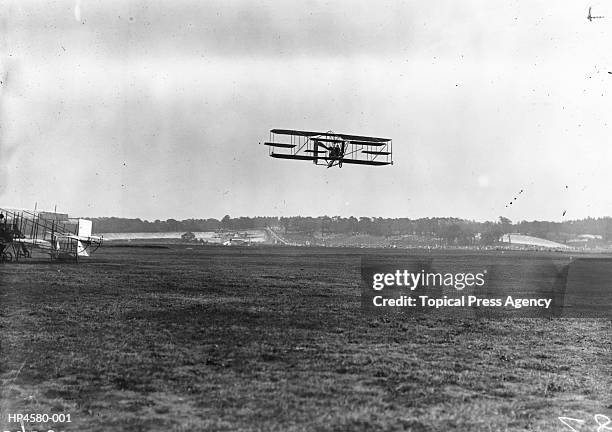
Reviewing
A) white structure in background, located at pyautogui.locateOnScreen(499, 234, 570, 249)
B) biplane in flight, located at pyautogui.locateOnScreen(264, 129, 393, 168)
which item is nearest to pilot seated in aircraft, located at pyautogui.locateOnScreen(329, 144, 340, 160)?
biplane in flight, located at pyautogui.locateOnScreen(264, 129, 393, 168)

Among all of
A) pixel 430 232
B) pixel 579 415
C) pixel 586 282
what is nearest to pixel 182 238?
pixel 430 232

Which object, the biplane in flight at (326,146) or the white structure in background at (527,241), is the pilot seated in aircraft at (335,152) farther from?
the white structure in background at (527,241)

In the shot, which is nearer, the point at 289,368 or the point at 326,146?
the point at 289,368

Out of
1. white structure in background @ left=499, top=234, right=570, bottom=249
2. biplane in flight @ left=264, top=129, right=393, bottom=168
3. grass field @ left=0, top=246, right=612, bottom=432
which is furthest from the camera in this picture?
white structure in background @ left=499, top=234, right=570, bottom=249

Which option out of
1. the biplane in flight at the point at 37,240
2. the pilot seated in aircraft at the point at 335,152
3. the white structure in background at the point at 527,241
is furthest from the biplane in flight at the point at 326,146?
the white structure in background at the point at 527,241

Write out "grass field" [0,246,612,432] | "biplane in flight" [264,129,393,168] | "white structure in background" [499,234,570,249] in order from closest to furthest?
"grass field" [0,246,612,432] → "biplane in flight" [264,129,393,168] → "white structure in background" [499,234,570,249]

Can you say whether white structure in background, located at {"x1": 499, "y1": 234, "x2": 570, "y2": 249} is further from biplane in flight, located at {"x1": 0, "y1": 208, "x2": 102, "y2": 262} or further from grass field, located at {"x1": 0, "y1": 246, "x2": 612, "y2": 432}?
grass field, located at {"x1": 0, "y1": 246, "x2": 612, "y2": 432}

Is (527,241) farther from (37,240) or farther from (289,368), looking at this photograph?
(289,368)

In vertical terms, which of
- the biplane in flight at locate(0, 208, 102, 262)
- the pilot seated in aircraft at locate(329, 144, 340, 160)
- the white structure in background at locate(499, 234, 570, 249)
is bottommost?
the white structure in background at locate(499, 234, 570, 249)

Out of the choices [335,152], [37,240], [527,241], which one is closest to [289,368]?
[335,152]
